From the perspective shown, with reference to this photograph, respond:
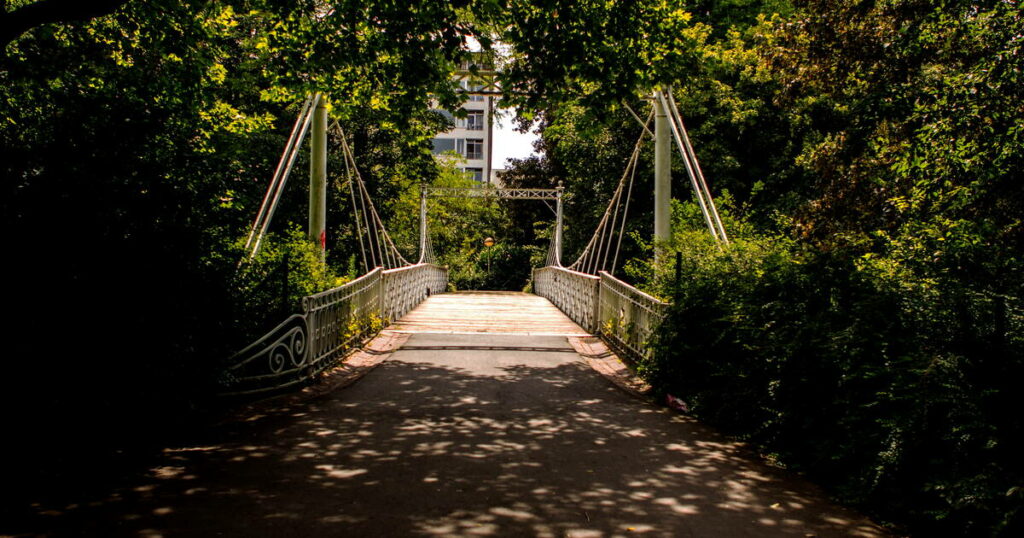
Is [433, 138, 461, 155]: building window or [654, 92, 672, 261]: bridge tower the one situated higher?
[433, 138, 461, 155]: building window

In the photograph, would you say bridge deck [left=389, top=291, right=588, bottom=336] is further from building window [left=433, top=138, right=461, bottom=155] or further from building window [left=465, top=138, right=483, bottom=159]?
building window [left=465, top=138, right=483, bottom=159]

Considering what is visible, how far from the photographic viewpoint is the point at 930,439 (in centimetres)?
376

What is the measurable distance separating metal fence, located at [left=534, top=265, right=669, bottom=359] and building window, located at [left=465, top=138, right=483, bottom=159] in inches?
2074

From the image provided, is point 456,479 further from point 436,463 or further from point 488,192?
point 488,192

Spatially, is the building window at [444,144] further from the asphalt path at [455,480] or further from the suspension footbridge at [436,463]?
the asphalt path at [455,480]

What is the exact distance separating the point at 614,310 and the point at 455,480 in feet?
23.8

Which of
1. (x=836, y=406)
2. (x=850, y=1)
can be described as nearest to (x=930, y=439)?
(x=836, y=406)

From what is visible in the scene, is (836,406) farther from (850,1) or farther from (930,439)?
(850,1)

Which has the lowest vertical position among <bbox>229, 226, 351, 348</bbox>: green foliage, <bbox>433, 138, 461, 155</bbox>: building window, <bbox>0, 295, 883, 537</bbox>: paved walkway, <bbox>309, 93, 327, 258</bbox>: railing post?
<bbox>0, 295, 883, 537</bbox>: paved walkway

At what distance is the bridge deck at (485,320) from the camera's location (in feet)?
45.7

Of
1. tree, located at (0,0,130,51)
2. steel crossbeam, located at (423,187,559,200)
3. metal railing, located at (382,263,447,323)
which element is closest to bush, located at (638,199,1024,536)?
tree, located at (0,0,130,51)

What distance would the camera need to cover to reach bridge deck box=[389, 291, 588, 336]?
13.9 m

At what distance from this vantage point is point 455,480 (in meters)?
4.58

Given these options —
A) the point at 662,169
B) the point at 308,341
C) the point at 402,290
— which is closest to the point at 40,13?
the point at 308,341
